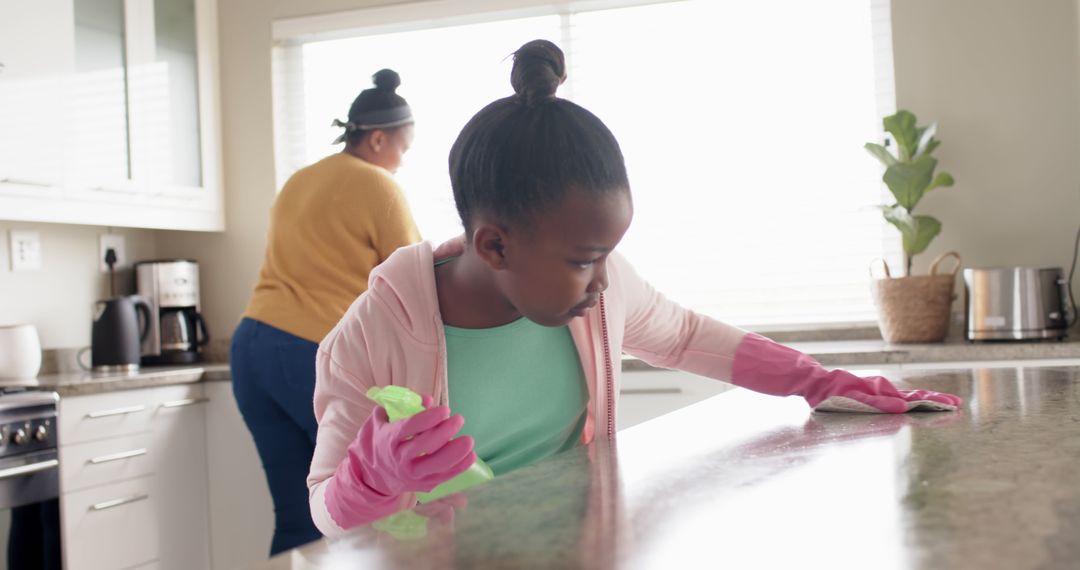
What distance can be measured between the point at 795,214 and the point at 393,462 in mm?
2493

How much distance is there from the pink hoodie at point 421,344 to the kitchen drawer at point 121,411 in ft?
5.72

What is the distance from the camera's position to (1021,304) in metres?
2.64

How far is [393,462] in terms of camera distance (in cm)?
86

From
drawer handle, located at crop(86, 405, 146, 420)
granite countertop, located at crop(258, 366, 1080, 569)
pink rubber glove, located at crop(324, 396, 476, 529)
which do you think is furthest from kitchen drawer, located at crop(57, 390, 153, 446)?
granite countertop, located at crop(258, 366, 1080, 569)

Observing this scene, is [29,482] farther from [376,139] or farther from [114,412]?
[376,139]

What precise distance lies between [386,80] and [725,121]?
43.8 inches

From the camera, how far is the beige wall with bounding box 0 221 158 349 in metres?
3.10

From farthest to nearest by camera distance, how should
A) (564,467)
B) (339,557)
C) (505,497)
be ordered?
(564,467) → (505,497) → (339,557)

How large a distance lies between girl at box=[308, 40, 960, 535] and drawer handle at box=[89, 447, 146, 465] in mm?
1842

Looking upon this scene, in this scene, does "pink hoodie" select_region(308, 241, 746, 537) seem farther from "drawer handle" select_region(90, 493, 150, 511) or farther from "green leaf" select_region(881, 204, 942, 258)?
"drawer handle" select_region(90, 493, 150, 511)

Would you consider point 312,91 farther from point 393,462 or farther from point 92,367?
point 393,462

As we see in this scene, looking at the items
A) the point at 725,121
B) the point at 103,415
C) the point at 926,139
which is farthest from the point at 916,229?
the point at 103,415

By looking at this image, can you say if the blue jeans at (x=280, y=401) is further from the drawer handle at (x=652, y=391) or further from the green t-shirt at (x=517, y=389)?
the green t-shirt at (x=517, y=389)

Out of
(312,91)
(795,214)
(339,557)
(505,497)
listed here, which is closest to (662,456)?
(505,497)
